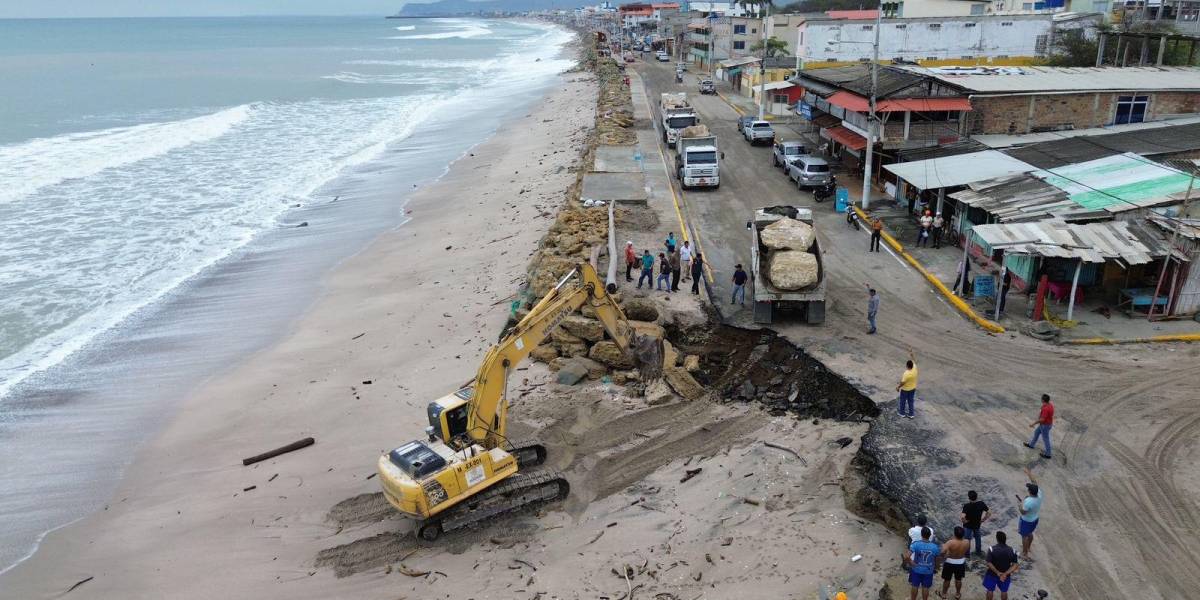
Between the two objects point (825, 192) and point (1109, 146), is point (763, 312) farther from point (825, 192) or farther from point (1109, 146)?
point (1109, 146)

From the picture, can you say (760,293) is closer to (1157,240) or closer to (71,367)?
(1157,240)

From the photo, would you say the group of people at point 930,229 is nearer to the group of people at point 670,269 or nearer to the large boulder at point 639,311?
the group of people at point 670,269

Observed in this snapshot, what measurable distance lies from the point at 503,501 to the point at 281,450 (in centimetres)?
531

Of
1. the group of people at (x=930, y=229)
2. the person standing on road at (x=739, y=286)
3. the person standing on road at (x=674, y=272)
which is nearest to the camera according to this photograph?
the person standing on road at (x=739, y=286)

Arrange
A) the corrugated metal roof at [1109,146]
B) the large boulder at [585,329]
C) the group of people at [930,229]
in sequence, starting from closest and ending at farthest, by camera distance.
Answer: the large boulder at [585,329], the group of people at [930,229], the corrugated metal roof at [1109,146]

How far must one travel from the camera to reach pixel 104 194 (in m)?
37.3

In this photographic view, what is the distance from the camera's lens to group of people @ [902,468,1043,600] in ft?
31.1

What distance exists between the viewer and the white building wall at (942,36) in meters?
48.2

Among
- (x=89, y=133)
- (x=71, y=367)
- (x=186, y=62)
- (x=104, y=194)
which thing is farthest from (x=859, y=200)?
(x=186, y=62)

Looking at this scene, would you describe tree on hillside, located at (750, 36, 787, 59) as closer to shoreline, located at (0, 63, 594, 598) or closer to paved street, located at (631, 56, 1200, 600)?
shoreline, located at (0, 63, 594, 598)

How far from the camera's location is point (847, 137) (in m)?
33.1

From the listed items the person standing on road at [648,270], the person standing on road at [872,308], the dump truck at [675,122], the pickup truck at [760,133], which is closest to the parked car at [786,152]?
the pickup truck at [760,133]

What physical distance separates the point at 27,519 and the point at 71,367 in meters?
6.57

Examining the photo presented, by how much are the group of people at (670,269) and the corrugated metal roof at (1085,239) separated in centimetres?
649
